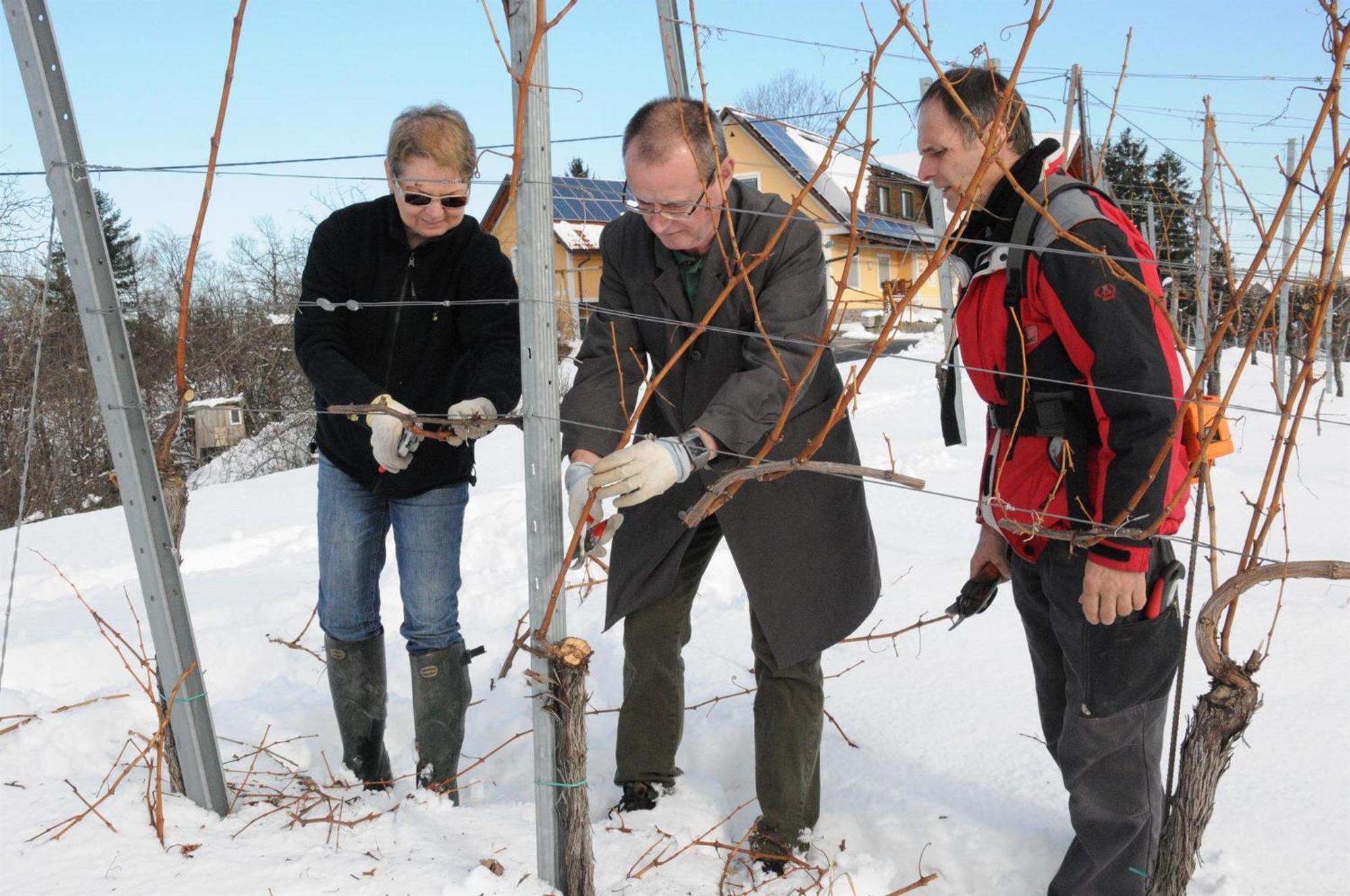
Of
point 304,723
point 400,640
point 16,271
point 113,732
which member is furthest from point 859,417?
point 16,271

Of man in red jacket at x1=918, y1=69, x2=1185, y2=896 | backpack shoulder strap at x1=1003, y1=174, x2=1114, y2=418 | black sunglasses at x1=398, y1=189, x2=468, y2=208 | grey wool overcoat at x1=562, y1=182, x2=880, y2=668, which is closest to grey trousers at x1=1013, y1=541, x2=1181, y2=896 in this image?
man in red jacket at x1=918, y1=69, x2=1185, y2=896

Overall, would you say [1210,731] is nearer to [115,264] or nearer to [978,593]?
[978,593]

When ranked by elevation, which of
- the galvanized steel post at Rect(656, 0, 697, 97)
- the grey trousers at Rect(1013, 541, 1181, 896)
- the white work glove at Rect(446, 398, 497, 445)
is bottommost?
the grey trousers at Rect(1013, 541, 1181, 896)

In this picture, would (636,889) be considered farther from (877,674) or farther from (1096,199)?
(1096,199)

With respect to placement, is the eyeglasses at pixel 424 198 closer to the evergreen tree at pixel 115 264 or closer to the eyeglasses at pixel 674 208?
the eyeglasses at pixel 674 208

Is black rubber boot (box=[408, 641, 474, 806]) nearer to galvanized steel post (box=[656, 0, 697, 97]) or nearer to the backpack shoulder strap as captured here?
the backpack shoulder strap

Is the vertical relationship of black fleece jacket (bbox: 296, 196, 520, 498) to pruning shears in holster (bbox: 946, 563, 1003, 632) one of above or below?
above

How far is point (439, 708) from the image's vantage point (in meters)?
2.53

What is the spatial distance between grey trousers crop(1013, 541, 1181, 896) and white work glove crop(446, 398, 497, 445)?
1160mm

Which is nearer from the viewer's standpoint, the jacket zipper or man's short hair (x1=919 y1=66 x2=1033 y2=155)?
man's short hair (x1=919 y1=66 x2=1033 y2=155)

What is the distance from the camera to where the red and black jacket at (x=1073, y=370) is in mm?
1685

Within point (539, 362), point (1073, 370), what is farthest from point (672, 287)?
point (1073, 370)

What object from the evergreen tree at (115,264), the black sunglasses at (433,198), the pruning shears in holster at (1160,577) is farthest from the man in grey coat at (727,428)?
the evergreen tree at (115,264)

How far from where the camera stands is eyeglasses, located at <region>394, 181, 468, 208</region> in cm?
226
